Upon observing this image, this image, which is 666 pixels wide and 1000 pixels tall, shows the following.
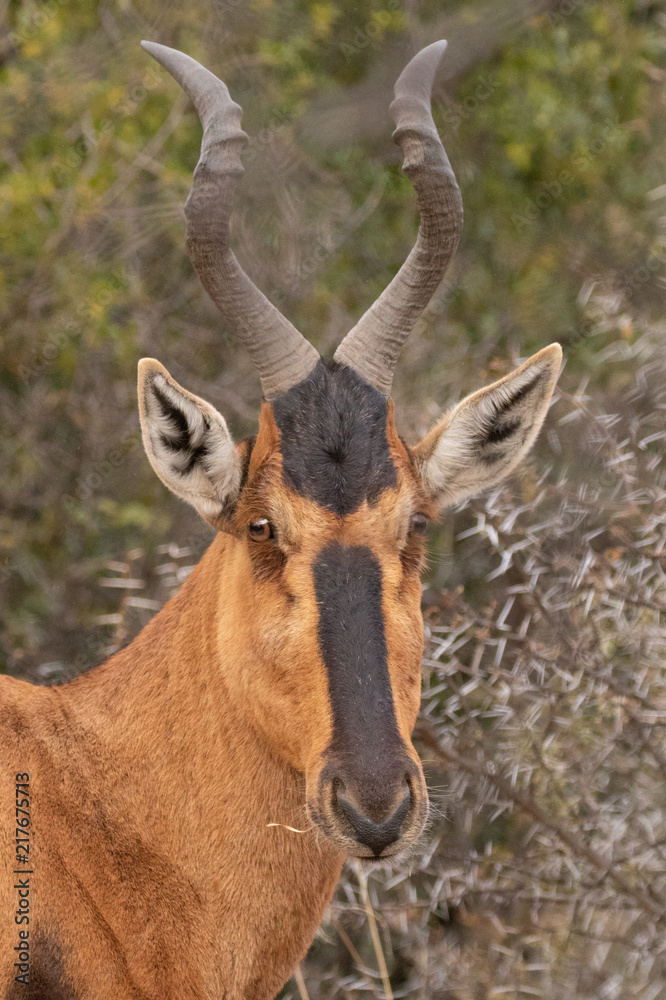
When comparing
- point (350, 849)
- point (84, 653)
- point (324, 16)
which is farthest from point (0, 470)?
point (350, 849)

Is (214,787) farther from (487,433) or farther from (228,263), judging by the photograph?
(228,263)

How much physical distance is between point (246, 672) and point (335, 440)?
1085 mm

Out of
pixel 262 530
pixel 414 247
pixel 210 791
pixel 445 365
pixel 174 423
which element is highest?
pixel 414 247

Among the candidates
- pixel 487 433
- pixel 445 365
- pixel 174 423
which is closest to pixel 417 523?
pixel 487 433

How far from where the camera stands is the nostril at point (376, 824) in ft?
13.5

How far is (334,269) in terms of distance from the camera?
11.5m

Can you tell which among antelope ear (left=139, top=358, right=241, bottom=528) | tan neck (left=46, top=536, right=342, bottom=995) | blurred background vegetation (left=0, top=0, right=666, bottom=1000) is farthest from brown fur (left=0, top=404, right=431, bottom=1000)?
blurred background vegetation (left=0, top=0, right=666, bottom=1000)

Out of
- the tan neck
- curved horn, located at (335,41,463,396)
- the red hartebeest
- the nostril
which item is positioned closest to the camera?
the nostril

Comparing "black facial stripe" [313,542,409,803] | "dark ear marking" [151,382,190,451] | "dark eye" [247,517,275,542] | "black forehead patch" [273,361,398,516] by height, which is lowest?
"black facial stripe" [313,542,409,803]

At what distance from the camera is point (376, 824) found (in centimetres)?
412

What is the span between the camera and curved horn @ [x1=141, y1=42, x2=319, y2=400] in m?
4.95

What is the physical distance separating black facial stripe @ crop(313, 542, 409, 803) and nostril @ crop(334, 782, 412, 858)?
8cm

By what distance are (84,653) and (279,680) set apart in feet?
16.0

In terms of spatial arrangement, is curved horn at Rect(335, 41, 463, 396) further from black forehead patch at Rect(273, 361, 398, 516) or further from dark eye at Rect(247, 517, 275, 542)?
dark eye at Rect(247, 517, 275, 542)
